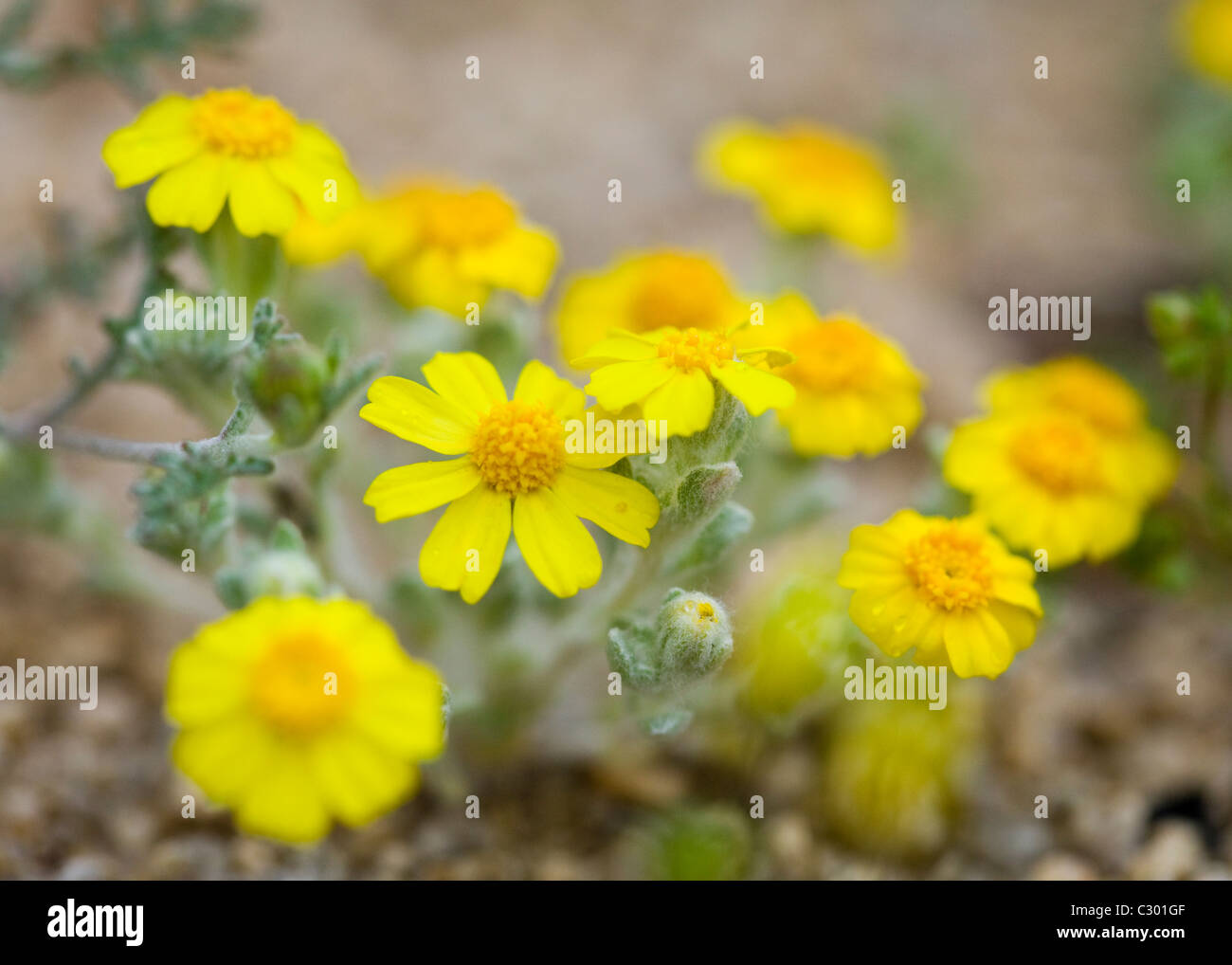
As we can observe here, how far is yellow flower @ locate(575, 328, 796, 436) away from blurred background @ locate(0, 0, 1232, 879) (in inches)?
26.6

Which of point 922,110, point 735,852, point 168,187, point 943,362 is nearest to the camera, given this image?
point 168,187

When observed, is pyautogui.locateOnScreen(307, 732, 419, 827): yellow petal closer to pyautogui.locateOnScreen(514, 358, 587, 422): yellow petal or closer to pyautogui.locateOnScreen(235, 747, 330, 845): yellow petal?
pyautogui.locateOnScreen(235, 747, 330, 845): yellow petal

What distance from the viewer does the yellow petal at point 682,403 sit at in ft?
5.76

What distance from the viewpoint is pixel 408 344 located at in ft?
8.77

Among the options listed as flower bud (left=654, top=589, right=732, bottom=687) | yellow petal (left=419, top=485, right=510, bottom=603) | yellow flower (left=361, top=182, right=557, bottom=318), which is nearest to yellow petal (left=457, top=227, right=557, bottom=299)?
yellow flower (left=361, top=182, right=557, bottom=318)

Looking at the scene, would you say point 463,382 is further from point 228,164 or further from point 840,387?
point 840,387

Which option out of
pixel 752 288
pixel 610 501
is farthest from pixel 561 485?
pixel 752 288

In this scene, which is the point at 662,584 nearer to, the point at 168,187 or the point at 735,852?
the point at 735,852

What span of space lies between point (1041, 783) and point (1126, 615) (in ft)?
2.62

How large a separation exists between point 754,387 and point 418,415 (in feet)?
1.90

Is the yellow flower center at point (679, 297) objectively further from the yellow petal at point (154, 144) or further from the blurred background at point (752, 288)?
the yellow petal at point (154, 144)

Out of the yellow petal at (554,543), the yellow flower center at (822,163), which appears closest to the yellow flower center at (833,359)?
the yellow petal at (554,543)

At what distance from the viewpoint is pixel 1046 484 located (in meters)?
2.33
